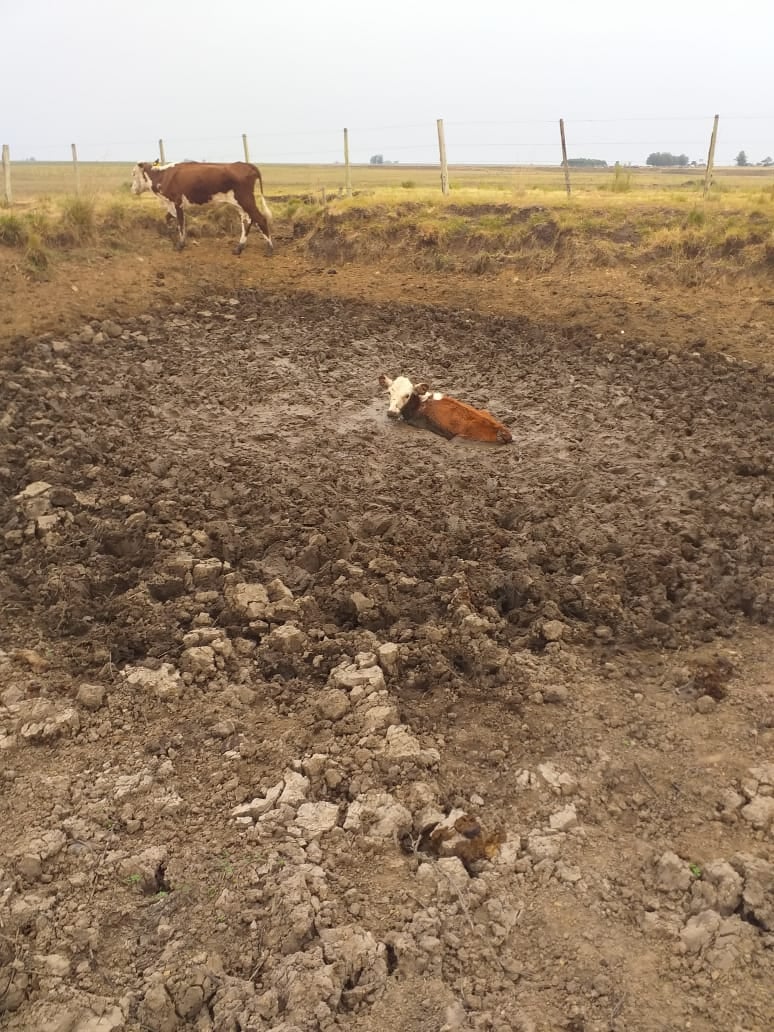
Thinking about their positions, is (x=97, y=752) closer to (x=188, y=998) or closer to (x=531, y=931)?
(x=188, y=998)

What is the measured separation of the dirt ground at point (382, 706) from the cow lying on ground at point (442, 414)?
173mm

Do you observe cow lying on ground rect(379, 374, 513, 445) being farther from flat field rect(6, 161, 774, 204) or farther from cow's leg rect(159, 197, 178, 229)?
flat field rect(6, 161, 774, 204)

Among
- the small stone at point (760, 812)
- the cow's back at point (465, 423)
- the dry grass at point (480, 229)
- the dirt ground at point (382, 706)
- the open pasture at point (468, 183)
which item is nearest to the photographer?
the dirt ground at point (382, 706)

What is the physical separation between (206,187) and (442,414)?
25.3 feet

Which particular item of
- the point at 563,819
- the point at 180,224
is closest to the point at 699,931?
the point at 563,819

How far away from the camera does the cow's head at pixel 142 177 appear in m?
12.5

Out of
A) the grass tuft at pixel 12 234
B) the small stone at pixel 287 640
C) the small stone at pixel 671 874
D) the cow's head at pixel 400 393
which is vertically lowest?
the small stone at pixel 671 874

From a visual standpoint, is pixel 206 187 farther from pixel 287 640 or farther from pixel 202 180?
pixel 287 640

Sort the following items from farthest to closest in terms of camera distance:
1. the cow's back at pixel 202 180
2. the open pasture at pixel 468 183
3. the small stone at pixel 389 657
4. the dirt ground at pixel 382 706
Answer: the open pasture at pixel 468 183
the cow's back at pixel 202 180
the small stone at pixel 389 657
the dirt ground at pixel 382 706

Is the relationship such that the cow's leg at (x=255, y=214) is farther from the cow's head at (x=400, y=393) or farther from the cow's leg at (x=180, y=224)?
the cow's head at (x=400, y=393)

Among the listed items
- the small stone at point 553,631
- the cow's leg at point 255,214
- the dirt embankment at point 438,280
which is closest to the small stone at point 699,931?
the small stone at point 553,631

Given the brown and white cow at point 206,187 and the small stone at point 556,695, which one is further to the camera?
the brown and white cow at point 206,187

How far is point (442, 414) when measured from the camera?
22.0 feet

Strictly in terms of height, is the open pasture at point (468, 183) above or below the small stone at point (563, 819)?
above
